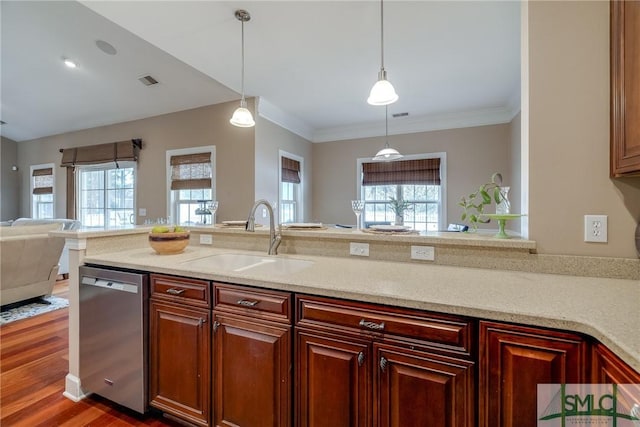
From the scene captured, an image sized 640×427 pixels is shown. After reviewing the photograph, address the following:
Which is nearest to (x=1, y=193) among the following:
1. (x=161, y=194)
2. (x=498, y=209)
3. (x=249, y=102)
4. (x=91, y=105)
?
(x=91, y=105)

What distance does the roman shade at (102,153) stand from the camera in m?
5.08

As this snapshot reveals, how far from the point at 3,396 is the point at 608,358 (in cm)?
319

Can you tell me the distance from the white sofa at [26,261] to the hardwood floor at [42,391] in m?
0.58

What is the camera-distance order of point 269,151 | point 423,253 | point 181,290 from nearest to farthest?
point 181,290, point 423,253, point 269,151

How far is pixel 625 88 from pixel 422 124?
3.93 meters

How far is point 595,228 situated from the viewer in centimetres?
135

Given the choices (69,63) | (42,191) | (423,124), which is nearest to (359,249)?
(423,124)

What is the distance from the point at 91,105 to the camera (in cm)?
A: 496

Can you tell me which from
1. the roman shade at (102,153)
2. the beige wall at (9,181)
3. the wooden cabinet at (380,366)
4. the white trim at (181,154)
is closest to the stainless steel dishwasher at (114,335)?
the wooden cabinet at (380,366)

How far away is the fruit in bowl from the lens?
1900mm

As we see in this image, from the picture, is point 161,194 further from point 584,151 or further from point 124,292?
point 584,151

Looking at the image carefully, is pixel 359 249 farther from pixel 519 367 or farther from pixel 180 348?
pixel 180 348

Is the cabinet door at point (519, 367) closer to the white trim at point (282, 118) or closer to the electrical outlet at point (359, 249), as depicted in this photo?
the electrical outlet at point (359, 249)
